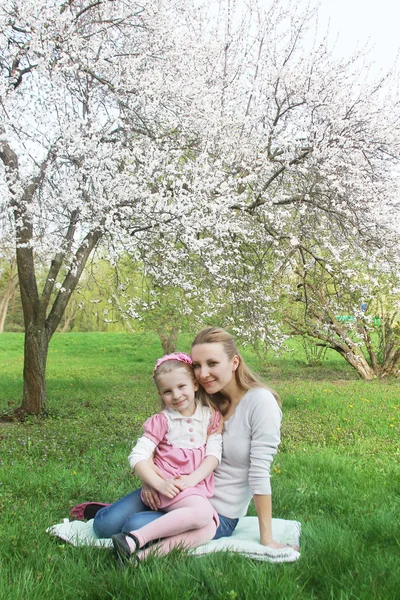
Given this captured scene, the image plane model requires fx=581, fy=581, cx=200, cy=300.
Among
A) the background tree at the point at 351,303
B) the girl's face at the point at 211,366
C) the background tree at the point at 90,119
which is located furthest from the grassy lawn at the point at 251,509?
the background tree at the point at 90,119

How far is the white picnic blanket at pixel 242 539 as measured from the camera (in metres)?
2.82

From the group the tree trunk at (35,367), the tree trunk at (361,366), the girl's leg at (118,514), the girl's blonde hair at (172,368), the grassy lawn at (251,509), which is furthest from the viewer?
the tree trunk at (361,366)

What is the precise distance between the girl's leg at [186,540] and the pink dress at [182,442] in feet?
0.66

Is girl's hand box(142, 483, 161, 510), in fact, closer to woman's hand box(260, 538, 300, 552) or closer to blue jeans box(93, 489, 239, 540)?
blue jeans box(93, 489, 239, 540)

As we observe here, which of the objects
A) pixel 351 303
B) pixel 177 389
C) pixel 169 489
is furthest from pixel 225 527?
pixel 351 303

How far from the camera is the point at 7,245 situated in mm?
9047

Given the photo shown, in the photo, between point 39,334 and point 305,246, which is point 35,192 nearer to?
point 39,334

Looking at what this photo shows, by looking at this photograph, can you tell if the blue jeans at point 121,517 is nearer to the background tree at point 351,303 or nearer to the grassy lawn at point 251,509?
the grassy lawn at point 251,509

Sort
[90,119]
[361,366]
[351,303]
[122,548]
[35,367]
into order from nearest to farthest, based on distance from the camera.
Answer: [122,548], [90,119], [35,367], [351,303], [361,366]

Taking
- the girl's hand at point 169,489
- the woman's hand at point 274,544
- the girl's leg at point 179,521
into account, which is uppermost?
the girl's hand at point 169,489

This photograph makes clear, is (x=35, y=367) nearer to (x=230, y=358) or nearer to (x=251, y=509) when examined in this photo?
(x=251, y=509)

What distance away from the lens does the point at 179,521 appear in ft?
9.52

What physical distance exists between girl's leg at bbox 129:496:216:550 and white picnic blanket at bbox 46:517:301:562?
0.12m

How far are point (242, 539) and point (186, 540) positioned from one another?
332 mm
